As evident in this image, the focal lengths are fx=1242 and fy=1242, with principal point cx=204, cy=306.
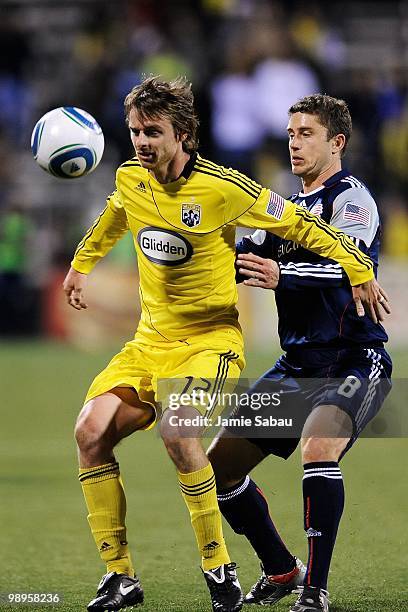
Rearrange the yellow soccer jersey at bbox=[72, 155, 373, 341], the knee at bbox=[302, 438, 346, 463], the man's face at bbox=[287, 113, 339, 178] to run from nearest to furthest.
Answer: the knee at bbox=[302, 438, 346, 463], the yellow soccer jersey at bbox=[72, 155, 373, 341], the man's face at bbox=[287, 113, 339, 178]

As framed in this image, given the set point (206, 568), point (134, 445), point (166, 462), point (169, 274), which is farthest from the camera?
point (134, 445)

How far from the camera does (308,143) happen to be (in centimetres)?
566

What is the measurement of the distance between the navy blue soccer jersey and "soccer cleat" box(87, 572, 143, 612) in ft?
4.28

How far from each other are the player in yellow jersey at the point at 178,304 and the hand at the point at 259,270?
0.48 ft

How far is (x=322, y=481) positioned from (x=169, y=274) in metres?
→ 1.14

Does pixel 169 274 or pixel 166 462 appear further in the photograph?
pixel 166 462

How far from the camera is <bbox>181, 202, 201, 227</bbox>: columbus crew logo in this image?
17.7 feet

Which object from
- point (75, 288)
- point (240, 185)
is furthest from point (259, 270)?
point (75, 288)

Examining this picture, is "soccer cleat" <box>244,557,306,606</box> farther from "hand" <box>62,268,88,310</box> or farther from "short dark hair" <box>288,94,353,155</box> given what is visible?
"short dark hair" <box>288,94,353,155</box>

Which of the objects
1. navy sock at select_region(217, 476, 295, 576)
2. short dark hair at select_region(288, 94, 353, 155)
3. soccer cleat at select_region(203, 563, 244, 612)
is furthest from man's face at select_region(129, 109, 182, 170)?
soccer cleat at select_region(203, 563, 244, 612)

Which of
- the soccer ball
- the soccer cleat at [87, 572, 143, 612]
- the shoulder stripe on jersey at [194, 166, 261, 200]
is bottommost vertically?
the soccer cleat at [87, 572, 143, 612]

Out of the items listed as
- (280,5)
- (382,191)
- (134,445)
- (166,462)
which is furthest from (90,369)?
(280,5)

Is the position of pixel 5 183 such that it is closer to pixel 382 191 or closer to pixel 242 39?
pixel 242 39

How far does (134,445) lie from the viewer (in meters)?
10.9
